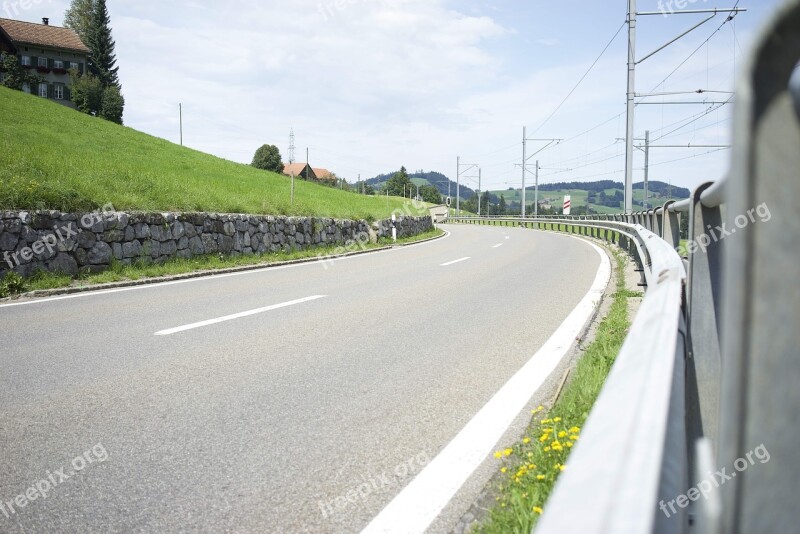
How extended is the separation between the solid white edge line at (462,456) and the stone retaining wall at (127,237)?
334 inches

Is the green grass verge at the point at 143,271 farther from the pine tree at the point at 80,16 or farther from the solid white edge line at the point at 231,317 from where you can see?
the pine tree at the point at 80,16

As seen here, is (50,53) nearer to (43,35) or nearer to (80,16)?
(43,35)

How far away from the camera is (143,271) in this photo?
11227 millimetres

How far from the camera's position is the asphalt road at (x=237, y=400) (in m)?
2.88

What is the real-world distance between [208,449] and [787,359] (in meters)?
3.41

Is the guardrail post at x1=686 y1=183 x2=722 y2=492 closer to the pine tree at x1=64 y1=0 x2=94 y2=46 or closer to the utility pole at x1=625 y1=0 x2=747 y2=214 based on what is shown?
the utility pole at x1=625 y1=0 x2=747 y2=214

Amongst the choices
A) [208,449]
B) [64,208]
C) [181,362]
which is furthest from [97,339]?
[64,208]

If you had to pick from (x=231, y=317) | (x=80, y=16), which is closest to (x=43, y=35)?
(x=80, y=16)

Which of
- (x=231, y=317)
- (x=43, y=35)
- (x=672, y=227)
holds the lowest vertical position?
(x=231, y=317)

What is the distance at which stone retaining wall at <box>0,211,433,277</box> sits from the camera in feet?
31.4

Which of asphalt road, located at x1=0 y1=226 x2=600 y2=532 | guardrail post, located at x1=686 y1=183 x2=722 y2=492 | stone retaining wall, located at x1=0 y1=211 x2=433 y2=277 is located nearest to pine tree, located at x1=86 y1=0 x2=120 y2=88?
stone retaining wall, located at x1=0 y1=211 x2=433 y2=277

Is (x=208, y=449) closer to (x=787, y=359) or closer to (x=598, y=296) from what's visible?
(x=787, y=359)

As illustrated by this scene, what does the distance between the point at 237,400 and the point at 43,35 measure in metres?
85.5

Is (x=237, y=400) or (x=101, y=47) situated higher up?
(x=101, y=47)
